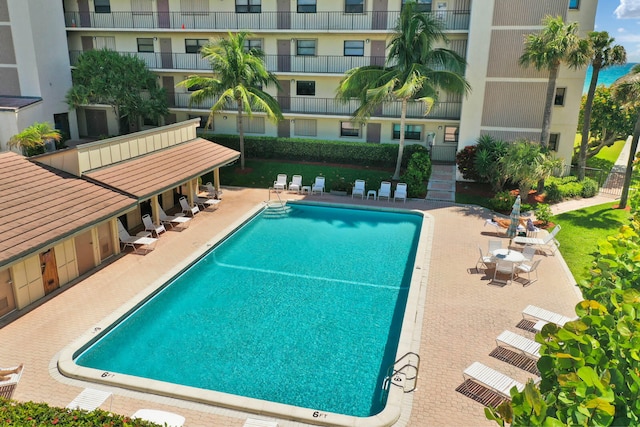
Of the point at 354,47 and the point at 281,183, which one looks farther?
the point at 354,47

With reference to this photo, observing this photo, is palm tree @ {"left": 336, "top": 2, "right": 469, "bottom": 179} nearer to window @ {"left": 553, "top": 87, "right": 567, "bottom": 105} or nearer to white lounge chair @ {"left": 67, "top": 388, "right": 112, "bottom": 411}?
window @ {"left": 553, "top": 87, "right": 567, "bottom": 105}

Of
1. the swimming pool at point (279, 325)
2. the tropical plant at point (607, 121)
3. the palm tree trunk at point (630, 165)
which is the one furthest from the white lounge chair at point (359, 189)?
the tropical plant at point (607, 121)

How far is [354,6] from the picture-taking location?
33188 mm

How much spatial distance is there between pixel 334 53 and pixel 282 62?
3725 mm

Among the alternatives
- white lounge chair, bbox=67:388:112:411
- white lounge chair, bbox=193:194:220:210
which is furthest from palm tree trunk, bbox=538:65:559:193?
white lounge chair, bbox=67:388:112:411

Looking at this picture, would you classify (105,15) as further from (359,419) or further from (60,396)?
(359,419)

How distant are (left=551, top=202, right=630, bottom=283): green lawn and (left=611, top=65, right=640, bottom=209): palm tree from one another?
3.78 feet

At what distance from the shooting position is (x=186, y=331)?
14.4 m

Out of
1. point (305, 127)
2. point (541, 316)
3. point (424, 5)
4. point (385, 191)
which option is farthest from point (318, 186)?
point (541, 316)

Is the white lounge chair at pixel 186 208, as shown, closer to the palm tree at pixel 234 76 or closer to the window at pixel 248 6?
the palm tree at pixel 234 76

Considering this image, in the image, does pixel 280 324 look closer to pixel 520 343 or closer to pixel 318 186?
pixel 520 343

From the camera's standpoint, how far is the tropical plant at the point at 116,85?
106 feet

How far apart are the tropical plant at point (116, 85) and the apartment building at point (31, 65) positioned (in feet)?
9.59

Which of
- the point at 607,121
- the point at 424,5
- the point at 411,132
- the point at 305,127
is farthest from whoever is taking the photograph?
the point at 305,127
